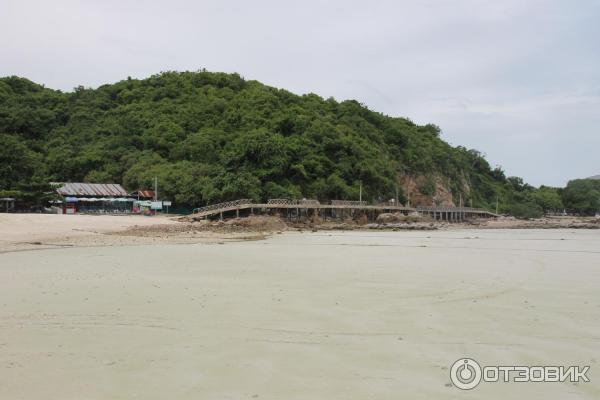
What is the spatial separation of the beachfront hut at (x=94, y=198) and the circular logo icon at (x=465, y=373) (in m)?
55.5

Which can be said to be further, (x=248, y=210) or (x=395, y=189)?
(x=395, y=189)

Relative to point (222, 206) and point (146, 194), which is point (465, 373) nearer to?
point (222, 206)

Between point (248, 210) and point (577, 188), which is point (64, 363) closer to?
point (248, 210)

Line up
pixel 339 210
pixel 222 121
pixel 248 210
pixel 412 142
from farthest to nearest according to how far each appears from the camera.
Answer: pixel 412 142
pixel 222 121
pixel 339 210
pixel 248 210

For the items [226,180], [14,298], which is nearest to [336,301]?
[14,298]

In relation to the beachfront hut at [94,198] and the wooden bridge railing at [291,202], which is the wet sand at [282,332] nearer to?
the wooden bridge railing at [291,202]

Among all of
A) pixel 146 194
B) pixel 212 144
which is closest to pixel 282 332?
pixel 146 194

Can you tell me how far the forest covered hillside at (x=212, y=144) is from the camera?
63.4 metres

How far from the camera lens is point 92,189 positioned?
204 ft

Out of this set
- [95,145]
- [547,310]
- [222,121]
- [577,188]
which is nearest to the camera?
[547,310]

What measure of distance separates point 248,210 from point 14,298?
4533 cm

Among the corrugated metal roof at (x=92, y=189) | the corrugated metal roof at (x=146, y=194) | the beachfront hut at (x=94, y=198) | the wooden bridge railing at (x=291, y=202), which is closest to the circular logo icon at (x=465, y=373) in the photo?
the wooden bridge railing at (x=291, y=202)

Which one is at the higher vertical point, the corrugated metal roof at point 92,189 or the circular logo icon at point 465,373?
the corrugated metal roof at point 92,189

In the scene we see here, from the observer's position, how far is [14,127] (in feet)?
266
